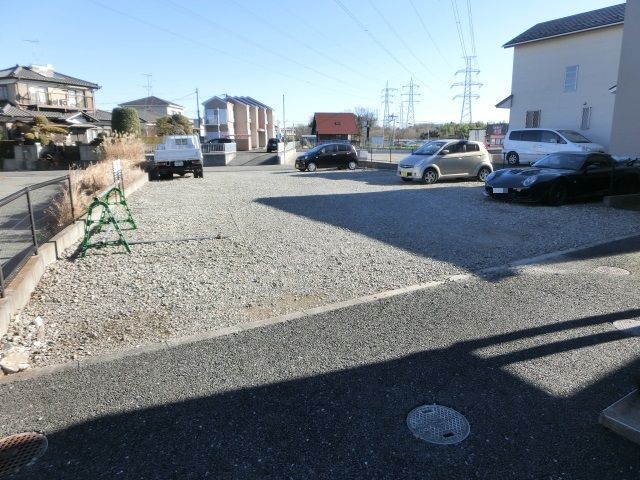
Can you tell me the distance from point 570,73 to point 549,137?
5.83 m

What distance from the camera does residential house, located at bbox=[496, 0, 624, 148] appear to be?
22906mm

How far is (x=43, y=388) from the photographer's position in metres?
3.46

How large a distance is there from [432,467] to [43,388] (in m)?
2.78

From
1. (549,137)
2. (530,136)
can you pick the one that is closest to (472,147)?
(549,137)

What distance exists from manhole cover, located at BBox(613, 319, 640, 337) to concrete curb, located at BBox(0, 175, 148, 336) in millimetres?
5622

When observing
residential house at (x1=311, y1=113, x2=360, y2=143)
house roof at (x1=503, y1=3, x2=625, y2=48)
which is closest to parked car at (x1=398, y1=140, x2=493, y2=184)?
house roof at (x1=503, y1=3, x2=625, y2=48)

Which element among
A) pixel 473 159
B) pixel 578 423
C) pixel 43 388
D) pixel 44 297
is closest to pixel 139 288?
pixel 44 297

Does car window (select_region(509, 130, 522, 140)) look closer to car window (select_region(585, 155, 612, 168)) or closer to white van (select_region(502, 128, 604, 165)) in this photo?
white van (select_region(502, 128, 604, 165))

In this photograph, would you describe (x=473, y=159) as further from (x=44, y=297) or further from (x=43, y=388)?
(x=43, y=388)

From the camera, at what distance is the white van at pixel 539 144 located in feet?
68.0

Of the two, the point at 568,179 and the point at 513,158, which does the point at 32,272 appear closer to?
the point at 568,179

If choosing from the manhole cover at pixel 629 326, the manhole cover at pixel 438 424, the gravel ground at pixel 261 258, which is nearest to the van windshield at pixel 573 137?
the gravel ground at pixel 261 258

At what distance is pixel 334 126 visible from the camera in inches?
2736

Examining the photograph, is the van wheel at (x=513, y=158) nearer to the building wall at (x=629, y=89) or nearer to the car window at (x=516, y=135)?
the car window at (x=516, y=135)
